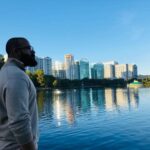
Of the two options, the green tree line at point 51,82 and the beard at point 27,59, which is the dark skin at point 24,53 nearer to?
the beard at point 27,59

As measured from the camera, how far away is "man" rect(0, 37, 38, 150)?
10.3ft

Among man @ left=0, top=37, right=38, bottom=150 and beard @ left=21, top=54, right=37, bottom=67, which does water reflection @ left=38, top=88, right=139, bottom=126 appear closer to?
beard @ left=21, top=54, right=37, bottom=67

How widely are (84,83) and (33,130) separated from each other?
636 ft

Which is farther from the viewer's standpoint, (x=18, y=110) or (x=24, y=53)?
(x=24, y=53)

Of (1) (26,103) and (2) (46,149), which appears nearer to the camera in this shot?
(1) (26,103)

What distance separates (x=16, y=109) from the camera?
3152 mm

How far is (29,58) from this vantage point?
3.60 metres

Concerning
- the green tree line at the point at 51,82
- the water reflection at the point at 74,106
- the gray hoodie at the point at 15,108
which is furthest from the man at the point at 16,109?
Answer: the green tree line at the point at 51,82

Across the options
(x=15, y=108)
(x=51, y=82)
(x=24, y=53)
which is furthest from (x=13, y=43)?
(x=51, y=82)

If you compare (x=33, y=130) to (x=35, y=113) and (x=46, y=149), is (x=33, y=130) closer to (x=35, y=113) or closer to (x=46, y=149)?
(x=35, y=113)

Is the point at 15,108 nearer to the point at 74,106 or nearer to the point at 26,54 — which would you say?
the point at 26,54

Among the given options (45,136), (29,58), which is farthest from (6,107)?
(45,136)

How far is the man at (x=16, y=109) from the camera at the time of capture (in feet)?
10.3

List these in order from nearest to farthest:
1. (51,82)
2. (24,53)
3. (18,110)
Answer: (18,110) < (24,53) < (51,82)
